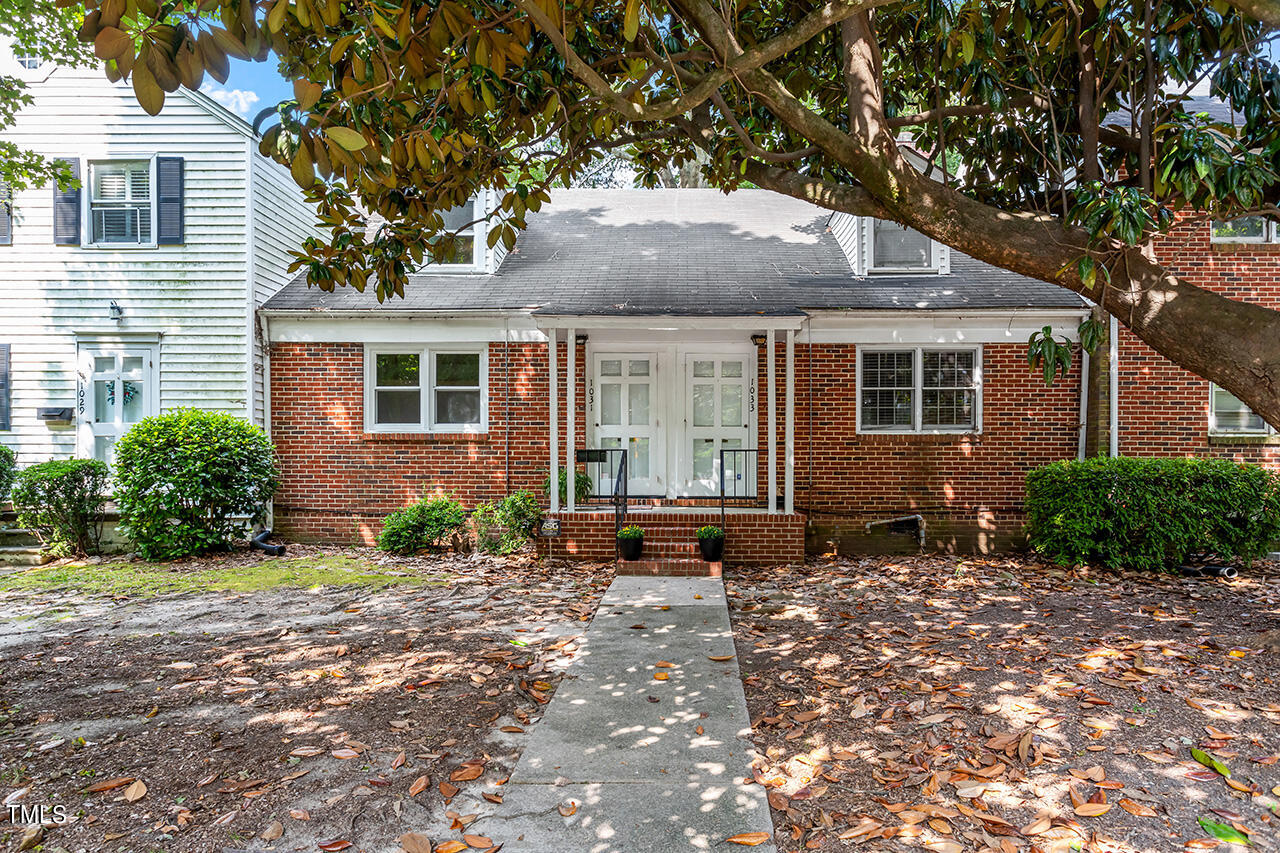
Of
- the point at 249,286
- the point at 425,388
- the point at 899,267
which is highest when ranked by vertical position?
the point at 899,267

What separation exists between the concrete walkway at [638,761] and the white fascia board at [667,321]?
4.66 meters

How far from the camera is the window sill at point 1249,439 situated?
9648 millimetres

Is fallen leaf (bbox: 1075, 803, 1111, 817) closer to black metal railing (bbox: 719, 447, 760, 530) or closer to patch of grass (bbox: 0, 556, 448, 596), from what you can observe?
patch of grass (bbox: 0, 556, 448, 596)

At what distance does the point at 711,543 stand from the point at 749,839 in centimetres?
569

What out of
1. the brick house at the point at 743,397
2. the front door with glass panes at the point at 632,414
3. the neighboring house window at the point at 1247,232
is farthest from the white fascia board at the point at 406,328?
the neighboring house window at the point at 1247,232

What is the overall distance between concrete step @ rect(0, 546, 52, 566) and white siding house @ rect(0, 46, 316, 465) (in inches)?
59.7

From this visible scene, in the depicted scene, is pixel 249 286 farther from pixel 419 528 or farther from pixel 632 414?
pixel 632 414

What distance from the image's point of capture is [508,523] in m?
9.46

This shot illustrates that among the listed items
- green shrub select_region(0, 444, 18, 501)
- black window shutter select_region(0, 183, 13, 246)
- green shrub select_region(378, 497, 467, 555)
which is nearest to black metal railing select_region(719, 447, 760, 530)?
green shrub select_region(378, 497, 467, 555)

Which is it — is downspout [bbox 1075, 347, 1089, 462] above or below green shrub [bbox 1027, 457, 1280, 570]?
above

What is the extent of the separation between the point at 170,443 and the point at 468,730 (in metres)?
7.65

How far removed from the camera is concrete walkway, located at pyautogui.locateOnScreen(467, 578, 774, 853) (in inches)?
112

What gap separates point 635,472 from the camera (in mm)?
10734

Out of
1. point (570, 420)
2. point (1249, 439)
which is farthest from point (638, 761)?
point (1249, 439)
